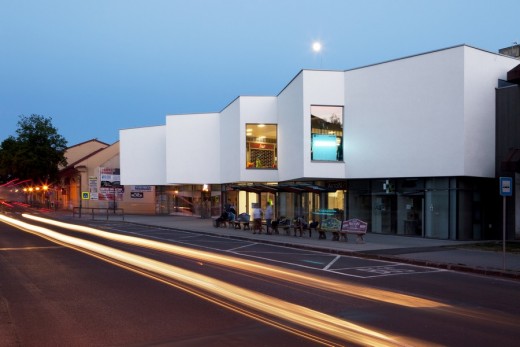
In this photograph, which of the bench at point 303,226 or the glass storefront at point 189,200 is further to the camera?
the glass storefront at point 189,200

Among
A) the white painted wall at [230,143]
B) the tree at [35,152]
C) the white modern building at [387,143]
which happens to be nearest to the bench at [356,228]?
the white modern building at [387,143]

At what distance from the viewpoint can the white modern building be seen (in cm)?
2364

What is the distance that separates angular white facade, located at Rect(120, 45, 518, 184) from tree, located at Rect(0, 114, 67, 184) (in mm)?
34963

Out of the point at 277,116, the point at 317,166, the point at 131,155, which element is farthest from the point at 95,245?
the point at 131,155

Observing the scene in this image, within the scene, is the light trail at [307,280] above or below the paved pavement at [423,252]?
above

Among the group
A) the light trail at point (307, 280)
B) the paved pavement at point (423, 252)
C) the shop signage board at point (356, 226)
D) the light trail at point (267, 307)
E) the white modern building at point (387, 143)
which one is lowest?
the paved pavement at point (423, 252)

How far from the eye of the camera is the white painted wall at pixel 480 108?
76.5ft

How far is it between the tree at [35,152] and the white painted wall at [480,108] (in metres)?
51.5

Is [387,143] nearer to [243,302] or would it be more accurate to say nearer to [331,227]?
[331,227]

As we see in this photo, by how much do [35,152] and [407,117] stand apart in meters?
49.7

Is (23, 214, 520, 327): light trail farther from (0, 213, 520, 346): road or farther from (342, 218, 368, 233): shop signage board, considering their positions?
(342, 218, 368, 233): shop signage board

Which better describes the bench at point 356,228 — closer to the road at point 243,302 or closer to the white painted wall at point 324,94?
the road at point 243,302

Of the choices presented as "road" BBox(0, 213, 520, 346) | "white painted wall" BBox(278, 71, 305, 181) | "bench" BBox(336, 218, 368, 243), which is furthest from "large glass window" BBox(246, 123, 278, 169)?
"road" BBox(0, 213, 520, 346)

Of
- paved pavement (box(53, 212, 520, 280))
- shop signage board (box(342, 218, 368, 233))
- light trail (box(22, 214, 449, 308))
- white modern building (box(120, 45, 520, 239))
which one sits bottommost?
paved pavement (box(53, 212, 520, 280))
